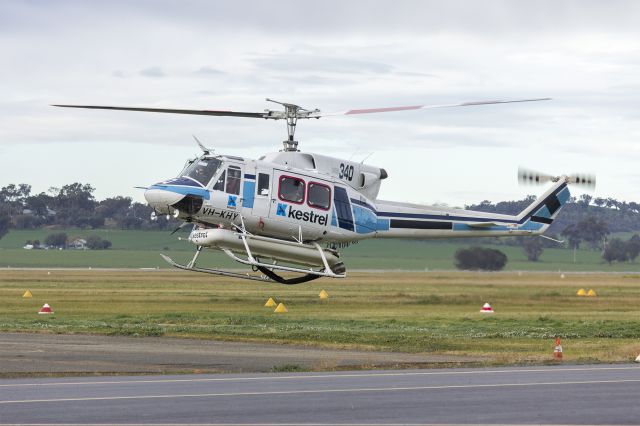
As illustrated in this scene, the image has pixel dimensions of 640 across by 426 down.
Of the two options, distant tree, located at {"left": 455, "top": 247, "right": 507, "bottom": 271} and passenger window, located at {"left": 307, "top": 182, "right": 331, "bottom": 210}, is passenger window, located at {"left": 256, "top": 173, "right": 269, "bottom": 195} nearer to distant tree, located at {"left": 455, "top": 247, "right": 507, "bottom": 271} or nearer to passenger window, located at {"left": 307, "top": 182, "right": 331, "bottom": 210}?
passenger window, located at {"left": 307, "top": 182, "right": 331, "bottom": 210}

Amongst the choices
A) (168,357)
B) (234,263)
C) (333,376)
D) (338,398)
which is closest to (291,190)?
(168,357)

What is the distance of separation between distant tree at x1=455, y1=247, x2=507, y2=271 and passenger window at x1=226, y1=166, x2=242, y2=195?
101 meters

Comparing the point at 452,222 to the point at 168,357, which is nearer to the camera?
the point at 168,357

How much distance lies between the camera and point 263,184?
115 feet

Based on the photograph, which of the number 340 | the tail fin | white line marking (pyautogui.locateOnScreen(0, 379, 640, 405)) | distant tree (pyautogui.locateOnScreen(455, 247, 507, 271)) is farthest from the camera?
distant tree (pyautogui.locateOnScreen(455, 247, 507, 271))

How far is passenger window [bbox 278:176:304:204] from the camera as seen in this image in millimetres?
35219

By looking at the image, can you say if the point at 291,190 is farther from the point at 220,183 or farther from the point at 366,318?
the point at 366,318

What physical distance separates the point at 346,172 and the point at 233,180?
Result: 3896mm

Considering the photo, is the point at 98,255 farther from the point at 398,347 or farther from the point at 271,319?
the point at 398,347

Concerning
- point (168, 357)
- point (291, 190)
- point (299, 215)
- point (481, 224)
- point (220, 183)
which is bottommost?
point (168, 357)

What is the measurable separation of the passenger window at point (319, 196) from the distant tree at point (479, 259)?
99.1 metres

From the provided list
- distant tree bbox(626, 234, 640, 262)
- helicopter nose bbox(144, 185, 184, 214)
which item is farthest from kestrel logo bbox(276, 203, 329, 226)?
distant tree bbox(626, 234, 640, 262)

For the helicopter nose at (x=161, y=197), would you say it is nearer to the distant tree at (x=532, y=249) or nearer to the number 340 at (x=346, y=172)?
the number 340 at (x=346, y=172)

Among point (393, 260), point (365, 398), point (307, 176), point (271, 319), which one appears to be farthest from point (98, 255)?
point (365, 398)
